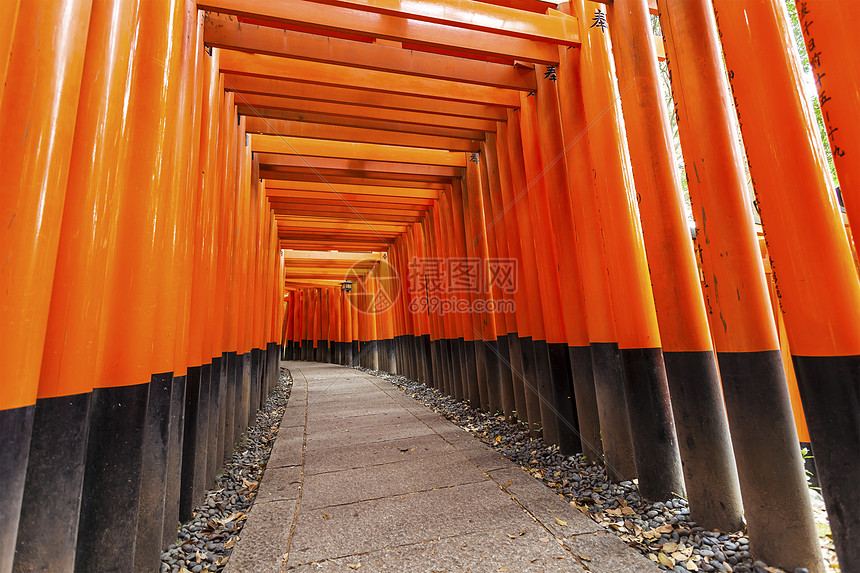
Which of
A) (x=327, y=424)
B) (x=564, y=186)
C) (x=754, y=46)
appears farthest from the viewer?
(x=327, y=424)

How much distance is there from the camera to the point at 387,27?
143 inches

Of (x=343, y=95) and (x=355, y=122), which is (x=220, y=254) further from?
(x=355, y=122)

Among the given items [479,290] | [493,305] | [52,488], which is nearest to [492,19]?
[493,305]

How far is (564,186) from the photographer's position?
13.1 feet

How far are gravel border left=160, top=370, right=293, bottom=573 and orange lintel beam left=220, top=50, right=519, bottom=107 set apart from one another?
13.8 feet

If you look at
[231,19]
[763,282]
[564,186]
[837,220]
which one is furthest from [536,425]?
[231,19]

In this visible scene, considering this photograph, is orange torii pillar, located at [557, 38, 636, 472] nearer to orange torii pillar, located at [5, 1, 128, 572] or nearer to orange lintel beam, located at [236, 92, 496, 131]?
orange lintel beam, located at [236, 92, 496, 131]

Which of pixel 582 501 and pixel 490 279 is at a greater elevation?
pixel 490 279

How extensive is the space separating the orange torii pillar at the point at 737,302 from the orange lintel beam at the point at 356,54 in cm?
208

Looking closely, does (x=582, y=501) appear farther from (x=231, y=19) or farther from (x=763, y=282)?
(x=231, y=19)

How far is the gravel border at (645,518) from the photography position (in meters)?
2.12

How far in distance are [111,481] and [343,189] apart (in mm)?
6482

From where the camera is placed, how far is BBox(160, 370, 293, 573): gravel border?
7.91 ft

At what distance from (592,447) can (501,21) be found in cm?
408
